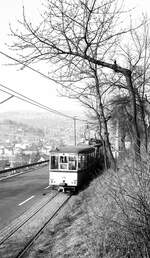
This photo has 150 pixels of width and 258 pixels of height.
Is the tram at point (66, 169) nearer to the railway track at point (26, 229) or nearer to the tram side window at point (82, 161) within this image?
the tram side window at point (82, 161)

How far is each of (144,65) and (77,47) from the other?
910cm

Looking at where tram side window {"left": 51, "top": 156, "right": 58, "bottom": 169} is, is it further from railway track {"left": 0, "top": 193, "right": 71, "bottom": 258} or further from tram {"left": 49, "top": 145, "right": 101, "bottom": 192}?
railway track {"left": 0, "top": 193, "right": 71, "bottom": 258}

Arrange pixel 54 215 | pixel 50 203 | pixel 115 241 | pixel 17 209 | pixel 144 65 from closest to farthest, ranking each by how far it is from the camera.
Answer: pixel 115 241 < pixel 54 215 < pixel 17 209 < pixel 50 203 < pixel 144 65

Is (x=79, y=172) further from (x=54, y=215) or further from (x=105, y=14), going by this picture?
(x=105, y=14)

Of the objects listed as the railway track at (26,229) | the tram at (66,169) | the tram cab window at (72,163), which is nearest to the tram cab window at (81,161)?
the tram at (66,169)

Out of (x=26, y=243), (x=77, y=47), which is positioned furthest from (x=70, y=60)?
(x=26, y=243)

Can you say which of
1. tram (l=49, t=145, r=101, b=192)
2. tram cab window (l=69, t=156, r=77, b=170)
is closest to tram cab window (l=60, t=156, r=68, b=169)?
tram (l=49, t=145, r=101, b=192)

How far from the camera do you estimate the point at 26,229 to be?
11641mm

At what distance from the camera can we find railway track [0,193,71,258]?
946 centimetres

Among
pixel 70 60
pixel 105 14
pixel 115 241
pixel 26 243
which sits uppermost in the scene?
pixel 105 14

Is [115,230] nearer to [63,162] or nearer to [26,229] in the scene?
[26,229]

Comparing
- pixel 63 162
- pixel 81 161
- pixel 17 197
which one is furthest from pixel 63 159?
pixel 17 197

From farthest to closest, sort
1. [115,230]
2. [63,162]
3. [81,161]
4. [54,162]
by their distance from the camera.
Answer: [81,161] → [54,162] → [63,162] → [115,230]

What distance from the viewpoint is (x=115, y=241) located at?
634 centimetres
